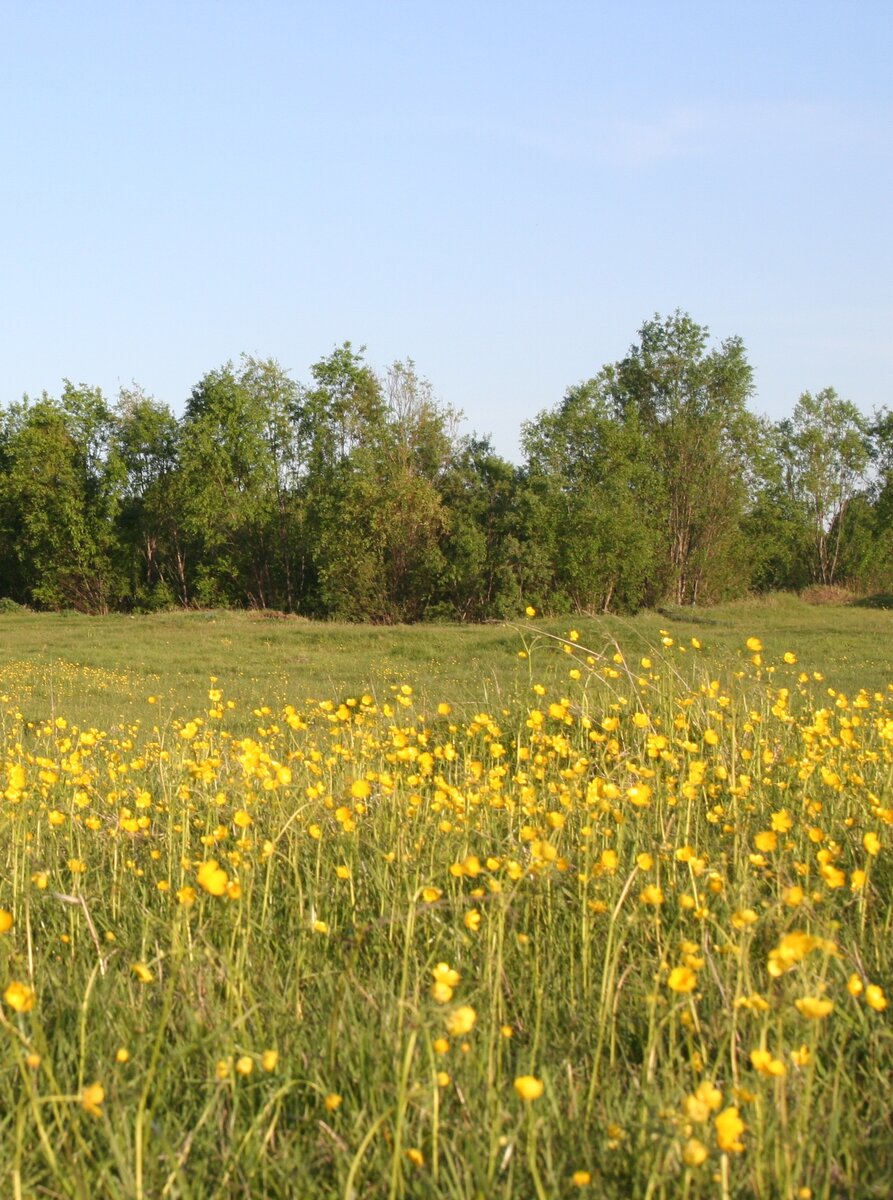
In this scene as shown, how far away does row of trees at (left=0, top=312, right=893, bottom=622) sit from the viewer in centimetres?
3528

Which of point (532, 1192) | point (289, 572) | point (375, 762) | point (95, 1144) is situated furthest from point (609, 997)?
point (289, 572)

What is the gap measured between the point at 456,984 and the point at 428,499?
1320 inches

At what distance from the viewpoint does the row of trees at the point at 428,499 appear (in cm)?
3528

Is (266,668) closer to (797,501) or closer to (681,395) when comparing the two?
(681,395)

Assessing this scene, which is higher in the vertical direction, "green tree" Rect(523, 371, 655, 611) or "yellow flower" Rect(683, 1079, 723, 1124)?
"green tree" Rect(523, 371, 655, 611)

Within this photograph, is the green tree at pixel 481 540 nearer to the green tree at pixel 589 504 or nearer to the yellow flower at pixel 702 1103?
the green tree at pixel 589 504

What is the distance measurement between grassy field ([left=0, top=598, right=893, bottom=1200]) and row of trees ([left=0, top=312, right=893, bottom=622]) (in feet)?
97.9

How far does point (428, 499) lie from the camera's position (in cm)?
3562

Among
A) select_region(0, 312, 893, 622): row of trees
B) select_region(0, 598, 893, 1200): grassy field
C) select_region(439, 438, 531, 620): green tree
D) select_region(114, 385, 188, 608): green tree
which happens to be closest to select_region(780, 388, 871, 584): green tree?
select_region(0, 312, 893, 622): row of trees

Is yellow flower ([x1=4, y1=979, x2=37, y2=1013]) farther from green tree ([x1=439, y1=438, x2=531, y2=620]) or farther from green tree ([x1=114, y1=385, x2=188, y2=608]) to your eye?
green tree ([x1=114, y1=385, x2=188, y2=608])

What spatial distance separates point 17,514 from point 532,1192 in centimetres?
4433

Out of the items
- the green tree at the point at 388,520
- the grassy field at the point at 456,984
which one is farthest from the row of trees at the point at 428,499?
the grassy field at the point at 456,984

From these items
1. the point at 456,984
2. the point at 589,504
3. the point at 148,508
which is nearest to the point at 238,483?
the point at 148,508

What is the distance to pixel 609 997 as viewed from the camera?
7.66 feet
